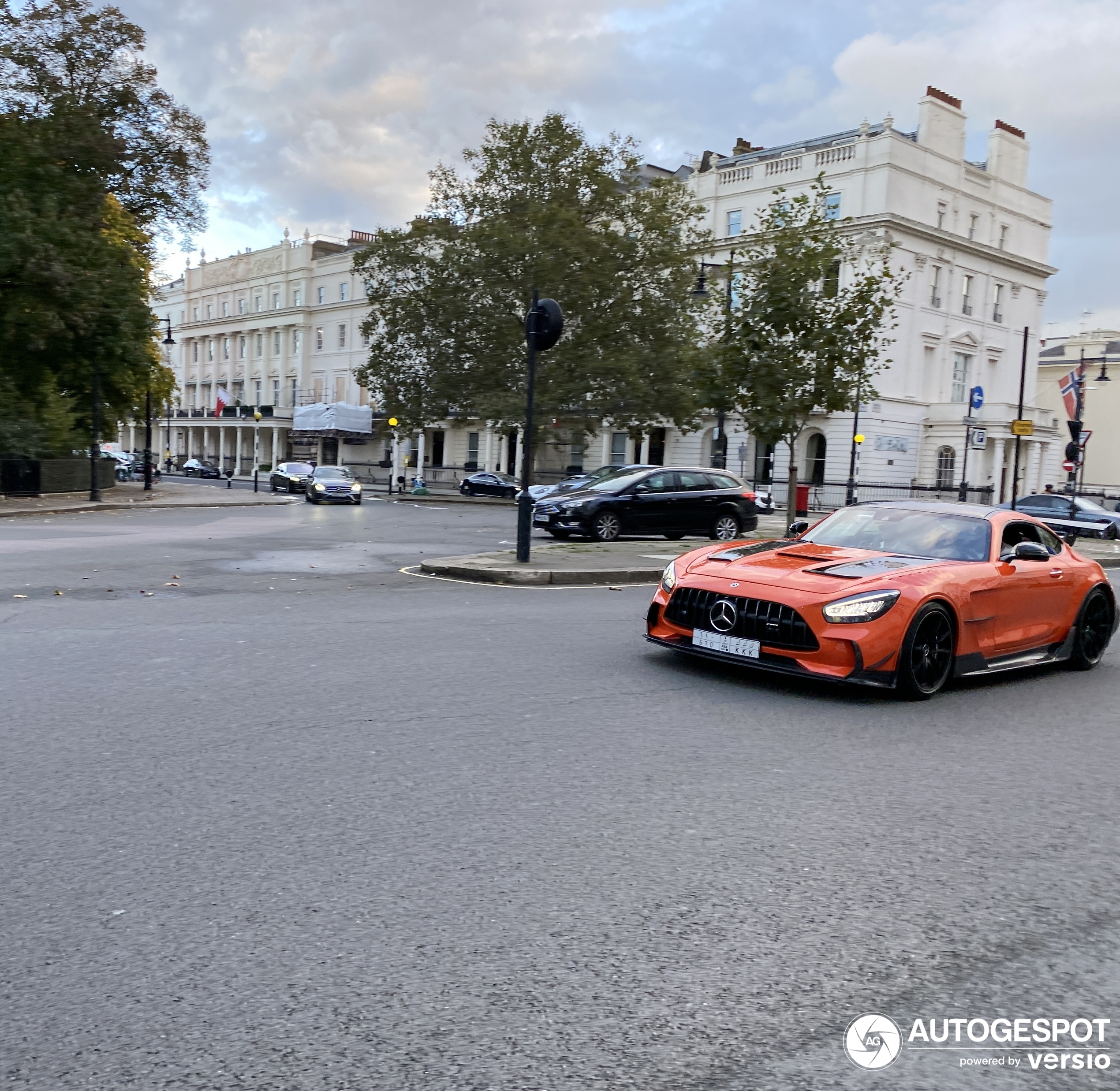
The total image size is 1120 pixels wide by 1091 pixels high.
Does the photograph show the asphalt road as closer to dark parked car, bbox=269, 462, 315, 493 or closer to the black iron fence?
dark parked car, bbox=269, 462, 315, 493

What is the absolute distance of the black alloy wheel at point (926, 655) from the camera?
7.12 meters

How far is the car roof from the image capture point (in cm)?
851

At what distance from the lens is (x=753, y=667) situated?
7.51 meters

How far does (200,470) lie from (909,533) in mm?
76094

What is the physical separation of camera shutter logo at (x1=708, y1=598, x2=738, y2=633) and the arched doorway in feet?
161

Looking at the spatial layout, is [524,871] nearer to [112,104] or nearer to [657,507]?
[657,507]

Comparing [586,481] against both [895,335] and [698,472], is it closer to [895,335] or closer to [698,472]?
[698,472]

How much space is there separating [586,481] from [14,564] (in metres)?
14.3

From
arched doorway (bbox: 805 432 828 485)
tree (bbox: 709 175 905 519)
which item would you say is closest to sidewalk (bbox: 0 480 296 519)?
tree (bbox: 709 175 905 519)

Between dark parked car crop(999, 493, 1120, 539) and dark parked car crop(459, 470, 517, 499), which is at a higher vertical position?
dark parked car crop(999, 493, 1120, 539)

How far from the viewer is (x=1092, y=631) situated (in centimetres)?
911

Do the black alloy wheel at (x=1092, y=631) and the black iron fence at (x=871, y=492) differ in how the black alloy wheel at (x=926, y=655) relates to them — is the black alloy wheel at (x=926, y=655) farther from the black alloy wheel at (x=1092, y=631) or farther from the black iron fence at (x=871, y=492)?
the black iron fence at (x=871, y=492)

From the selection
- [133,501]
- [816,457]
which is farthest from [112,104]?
[816,457]

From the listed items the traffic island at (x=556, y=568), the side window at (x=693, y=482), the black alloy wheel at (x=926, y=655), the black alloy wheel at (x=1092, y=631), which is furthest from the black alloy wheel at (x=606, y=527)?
the black alloy wheel at (x=926, y=655)
